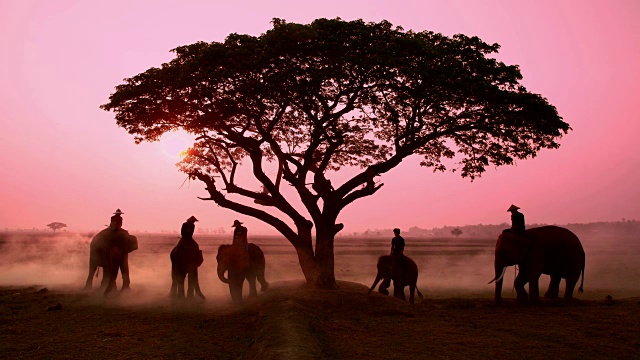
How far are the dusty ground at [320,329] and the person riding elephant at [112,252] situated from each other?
2394 millimetres

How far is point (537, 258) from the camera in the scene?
17.1 metres

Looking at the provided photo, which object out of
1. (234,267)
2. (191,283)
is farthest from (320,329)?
(191,283)

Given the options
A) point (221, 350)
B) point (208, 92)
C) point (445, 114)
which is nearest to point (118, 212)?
point (208, 92)

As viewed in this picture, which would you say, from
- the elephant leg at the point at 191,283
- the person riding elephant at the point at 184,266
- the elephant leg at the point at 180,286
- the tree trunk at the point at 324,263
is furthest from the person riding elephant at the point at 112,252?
the tree trunk at the point at 324,263

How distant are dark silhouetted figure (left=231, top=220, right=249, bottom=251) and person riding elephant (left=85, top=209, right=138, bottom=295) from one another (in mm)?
5020

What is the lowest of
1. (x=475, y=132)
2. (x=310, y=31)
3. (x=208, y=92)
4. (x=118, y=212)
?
(x=118, y=212)

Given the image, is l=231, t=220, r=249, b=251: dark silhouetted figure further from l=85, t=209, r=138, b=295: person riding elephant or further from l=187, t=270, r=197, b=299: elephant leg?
l=85, t=209, r=138, b=295: person riding elephant

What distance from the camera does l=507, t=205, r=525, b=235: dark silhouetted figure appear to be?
17.4 m

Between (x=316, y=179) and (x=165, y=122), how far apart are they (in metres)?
7.15

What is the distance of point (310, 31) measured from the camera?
17.0 metres

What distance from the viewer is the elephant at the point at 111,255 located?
1969 centimetres

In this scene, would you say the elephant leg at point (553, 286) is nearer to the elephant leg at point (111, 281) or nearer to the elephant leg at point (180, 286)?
the elephant leg at point (180, 286)

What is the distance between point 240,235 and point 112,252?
18.5 ft

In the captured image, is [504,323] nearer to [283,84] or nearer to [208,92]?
[283,84]
